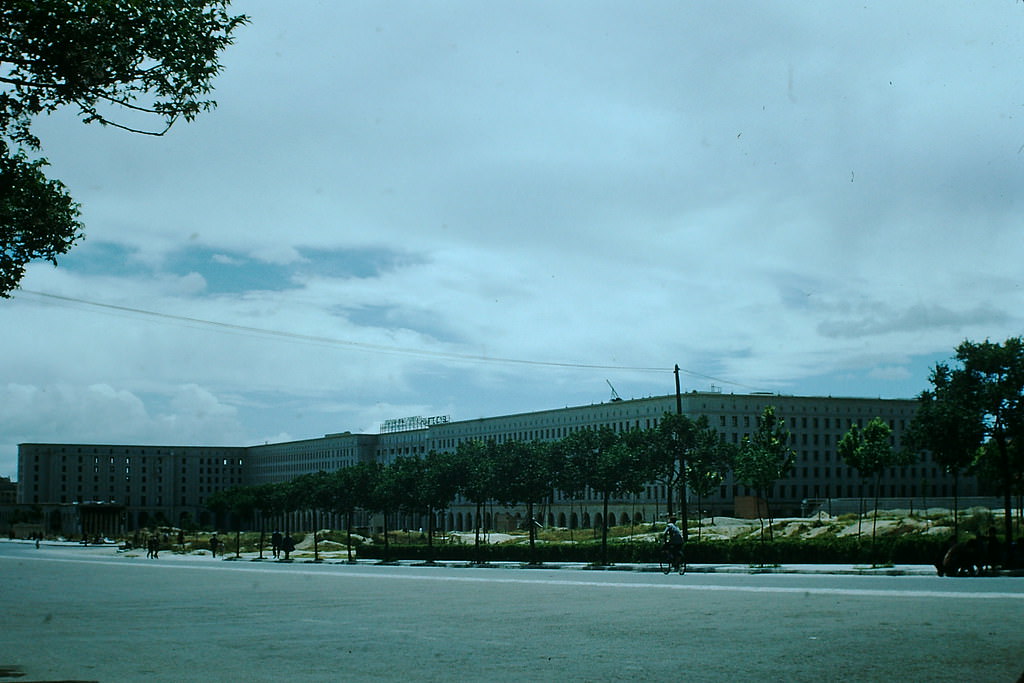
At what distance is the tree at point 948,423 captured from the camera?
35438 millimetres

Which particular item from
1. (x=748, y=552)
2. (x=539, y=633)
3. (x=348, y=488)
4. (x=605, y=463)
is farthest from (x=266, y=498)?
(x=539, y=633)

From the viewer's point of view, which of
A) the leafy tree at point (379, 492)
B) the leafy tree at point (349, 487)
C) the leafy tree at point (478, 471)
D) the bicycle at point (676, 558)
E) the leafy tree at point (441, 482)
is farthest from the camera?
the leafy tree at point (349, 487)

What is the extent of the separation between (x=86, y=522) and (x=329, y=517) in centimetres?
4175

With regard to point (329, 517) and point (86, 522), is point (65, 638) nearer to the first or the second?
point (86, 522)

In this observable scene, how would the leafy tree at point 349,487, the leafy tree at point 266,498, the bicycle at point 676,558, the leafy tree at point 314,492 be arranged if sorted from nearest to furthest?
the bicycle at point 676,558 < the leafy tree at point 349,487 < the leafy tree at point 314,492 < the leafy tree at point 266,498

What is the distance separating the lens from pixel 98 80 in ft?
44.4

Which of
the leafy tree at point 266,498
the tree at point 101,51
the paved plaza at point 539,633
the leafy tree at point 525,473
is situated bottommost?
the leafy tree at point 266,498

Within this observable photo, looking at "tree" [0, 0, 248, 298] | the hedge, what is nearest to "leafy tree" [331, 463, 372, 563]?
the hedge

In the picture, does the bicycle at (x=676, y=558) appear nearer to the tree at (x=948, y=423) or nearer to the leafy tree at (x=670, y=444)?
the tree at (x=948, y=423)

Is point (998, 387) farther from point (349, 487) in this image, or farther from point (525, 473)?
point (349, 487)

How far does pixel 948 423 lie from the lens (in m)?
35.6

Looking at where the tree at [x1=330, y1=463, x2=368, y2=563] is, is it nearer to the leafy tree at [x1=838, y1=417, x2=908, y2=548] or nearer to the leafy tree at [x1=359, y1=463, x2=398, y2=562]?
the leafy tree at [x1=359, y1=463, x2=398, y2=562]

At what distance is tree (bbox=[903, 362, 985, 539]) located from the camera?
116 ft

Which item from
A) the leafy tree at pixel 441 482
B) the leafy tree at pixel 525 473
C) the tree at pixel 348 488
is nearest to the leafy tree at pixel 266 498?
the tree at pixel 348 488
